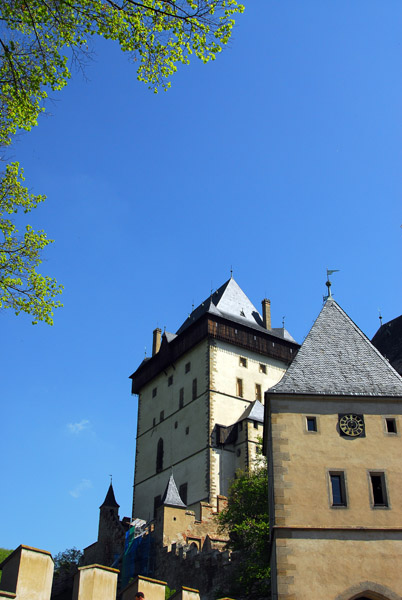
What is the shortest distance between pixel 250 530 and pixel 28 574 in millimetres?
18575

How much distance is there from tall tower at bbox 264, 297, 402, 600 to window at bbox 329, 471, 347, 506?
25 mm

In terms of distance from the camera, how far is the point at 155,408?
47.9 m

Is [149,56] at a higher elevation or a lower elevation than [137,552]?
higher

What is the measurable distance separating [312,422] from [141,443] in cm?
3271

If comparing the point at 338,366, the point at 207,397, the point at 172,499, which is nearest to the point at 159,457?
the point at 207,397

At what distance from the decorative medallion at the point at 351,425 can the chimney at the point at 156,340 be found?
35.2 m

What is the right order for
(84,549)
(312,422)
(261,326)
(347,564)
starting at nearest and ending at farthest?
(347,564), (312,422), (84,549), (261,326)

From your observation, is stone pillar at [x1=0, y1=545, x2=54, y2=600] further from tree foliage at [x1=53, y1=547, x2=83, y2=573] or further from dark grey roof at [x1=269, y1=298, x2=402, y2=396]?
tree foliage at [x1=53, y1=547, x2=83, y2=573]

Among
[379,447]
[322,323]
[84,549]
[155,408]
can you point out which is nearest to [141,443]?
[155,408]

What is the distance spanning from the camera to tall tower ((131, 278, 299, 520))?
3912 centimetres

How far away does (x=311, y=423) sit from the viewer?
17453 mm

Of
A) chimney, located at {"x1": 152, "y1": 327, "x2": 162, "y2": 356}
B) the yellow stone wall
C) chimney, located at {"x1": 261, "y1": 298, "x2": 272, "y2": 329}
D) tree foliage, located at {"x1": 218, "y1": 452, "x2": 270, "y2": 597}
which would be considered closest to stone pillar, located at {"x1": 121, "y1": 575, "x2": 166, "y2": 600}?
the yellow stone wall

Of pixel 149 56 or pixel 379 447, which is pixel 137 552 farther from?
pixel 149 56

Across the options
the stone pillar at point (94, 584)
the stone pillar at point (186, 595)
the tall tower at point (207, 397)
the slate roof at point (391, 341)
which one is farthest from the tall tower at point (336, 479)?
the tall tower at point (207, 397)
